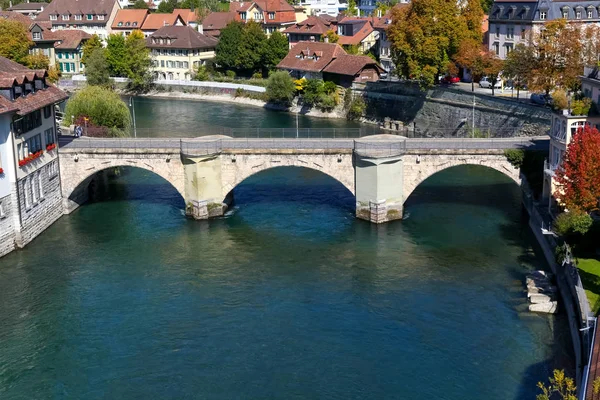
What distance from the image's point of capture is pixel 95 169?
203 ft

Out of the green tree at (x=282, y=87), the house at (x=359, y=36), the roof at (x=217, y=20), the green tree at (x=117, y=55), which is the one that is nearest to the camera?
the green tree at (x=282, y=87)

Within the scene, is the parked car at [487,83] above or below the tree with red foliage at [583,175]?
above

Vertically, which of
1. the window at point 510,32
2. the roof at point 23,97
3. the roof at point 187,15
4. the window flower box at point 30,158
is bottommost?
the window flower box at point 30,158

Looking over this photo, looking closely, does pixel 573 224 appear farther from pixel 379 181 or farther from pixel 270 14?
pixel 270 14

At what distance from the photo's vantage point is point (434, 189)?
6762 cm

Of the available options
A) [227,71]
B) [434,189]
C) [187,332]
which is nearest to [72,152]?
[187,332]

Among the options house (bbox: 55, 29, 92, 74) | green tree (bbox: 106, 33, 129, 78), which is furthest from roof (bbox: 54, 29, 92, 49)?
green tree (bbox: 106, 33, 129, 78)

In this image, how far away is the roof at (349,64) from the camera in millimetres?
106688

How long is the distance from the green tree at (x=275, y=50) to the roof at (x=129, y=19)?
41411mm

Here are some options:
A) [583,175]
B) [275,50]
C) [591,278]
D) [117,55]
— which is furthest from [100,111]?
[117,55]

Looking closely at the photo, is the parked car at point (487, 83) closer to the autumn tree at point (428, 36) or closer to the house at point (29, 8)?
the autumn tree at point (428, 36)

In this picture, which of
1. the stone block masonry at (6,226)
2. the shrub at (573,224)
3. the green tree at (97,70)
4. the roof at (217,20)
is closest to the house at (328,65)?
the green tree at (97,70)

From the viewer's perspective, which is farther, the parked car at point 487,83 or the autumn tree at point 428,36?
the parked car at point 487,83

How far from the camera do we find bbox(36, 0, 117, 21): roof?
15988 centimetres
